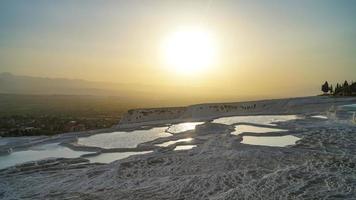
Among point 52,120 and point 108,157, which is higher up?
point 52,120

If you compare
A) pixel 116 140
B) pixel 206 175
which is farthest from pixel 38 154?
pixel 206 175

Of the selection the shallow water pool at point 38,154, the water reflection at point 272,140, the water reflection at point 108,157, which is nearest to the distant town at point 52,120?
the shallow water pool at point 38,154

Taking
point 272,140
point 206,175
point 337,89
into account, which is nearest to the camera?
point 206,175

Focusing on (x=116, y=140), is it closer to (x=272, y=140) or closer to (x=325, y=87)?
(x=272, y=140)

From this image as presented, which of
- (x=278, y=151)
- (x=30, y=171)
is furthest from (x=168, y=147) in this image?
(x=30, y=171)

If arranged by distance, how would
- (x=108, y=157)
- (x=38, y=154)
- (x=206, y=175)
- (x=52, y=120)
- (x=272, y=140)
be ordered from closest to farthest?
(x=206, y=175) → (x=108, y=157) → (x=38, y=154) → (x=272, y=140) → (x=52, y=120)

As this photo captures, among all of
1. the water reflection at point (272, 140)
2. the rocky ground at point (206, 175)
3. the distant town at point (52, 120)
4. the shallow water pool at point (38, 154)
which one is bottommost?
the rocky ground at point (206, 175)

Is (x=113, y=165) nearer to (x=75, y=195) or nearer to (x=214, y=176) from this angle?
(x=75, y=195)

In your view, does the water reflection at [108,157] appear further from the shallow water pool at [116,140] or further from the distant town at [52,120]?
the distant town at [52,120]
